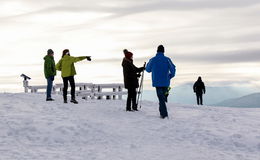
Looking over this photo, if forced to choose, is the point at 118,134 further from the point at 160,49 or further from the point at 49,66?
the point at 49,66

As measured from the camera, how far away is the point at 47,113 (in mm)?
16156

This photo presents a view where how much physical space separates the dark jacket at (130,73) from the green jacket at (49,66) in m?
3.50

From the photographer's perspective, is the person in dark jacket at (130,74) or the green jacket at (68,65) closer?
the person in dark jacket at (130,74)

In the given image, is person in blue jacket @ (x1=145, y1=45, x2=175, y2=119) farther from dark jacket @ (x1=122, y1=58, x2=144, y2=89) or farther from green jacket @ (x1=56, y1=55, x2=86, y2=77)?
green jacket @ (x1=56, y1=55, x2=86, y2=77)

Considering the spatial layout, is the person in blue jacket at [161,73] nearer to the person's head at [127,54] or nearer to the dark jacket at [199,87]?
the person's head at [127,54]

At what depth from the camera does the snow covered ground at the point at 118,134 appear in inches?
446

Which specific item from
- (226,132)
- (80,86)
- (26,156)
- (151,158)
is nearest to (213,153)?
(151,158)

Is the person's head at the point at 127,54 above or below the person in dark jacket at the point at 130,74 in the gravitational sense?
above

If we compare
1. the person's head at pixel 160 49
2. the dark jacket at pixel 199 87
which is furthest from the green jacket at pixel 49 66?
the dark jacket at pixel 199 87

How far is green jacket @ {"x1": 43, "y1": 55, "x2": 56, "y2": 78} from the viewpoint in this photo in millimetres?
19844

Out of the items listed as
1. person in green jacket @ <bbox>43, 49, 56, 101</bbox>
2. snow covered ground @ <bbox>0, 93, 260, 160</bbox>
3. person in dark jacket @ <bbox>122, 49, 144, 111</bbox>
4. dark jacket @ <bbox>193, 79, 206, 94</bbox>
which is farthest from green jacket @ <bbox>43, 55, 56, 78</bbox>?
dark jacket @ <bbox>193, 79, 206, 94</bbox>

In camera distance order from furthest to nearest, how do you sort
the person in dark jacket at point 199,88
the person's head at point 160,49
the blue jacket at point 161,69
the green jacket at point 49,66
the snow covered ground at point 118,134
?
the person in dark jacket at point 199,88 → the green jacket at point 49,66 → the person's head at point 160,49 → the blue jacket at point 161,69 → the snow covered ground at point 118,134

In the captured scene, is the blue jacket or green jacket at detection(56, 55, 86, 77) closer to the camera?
the blue jacket

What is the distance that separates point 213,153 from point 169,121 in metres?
4.22
